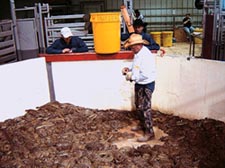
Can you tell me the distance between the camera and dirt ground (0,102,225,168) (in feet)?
9.53

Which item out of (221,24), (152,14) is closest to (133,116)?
(221,24)

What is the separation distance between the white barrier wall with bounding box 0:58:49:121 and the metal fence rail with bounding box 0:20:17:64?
4.98ft

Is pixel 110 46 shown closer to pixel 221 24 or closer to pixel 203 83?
pixel 203 83

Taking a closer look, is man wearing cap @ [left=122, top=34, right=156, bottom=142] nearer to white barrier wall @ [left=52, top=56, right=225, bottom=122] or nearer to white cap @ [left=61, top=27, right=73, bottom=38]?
white barrier wall @ [left=52, top=56, right=225, bottom=122]

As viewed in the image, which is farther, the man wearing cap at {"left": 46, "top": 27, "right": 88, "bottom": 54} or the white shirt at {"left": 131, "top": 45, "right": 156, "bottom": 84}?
the man wearing cap at {"left": 46, "top": 27, "right": 88, "bottom": 54}

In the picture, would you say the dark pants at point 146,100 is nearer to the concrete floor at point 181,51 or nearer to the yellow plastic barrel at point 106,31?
the yellow plastic barrel at point 106,31

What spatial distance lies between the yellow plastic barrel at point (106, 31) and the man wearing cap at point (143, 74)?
29.0 inches

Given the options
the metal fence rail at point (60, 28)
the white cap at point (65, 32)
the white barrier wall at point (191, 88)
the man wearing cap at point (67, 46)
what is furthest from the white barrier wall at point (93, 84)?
the metal fence rail at point (60, 28)

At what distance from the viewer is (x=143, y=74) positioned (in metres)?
3.23

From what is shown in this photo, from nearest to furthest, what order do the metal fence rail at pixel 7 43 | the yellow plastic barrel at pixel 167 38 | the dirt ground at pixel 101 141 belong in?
the dirt ground at pixel 101 141, the metal fence rail at pixel 7 43, the yellow plastic barrel at pixel 167 38

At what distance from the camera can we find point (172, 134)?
355cm

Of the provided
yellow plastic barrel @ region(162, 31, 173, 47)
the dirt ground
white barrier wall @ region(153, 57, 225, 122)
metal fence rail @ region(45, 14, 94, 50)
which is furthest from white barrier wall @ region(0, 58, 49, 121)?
yellow plastic barrel @ region(162, 31, 173, 47)

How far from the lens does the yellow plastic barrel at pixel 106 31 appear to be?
3.97m

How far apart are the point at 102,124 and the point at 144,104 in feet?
2.45
